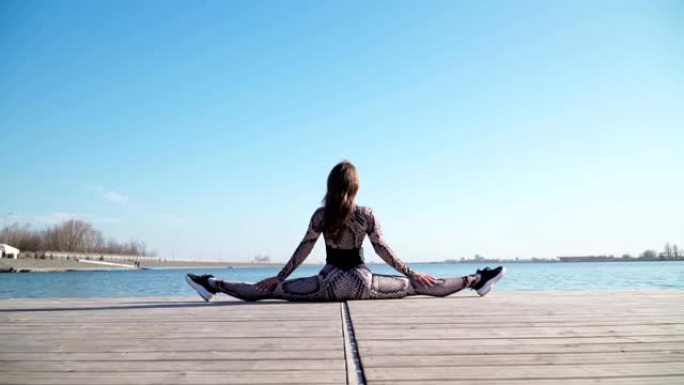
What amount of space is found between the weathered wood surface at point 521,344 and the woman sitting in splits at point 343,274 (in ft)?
2.17

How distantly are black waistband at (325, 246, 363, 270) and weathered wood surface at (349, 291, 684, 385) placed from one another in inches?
27.6

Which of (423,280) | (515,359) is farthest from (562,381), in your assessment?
(423,280)

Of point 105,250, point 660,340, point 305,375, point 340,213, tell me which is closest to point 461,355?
point 305,375

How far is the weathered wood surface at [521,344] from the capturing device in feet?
5.14

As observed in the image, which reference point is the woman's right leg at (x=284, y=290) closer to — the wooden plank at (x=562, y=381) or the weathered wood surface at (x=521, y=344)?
the weathered wood surface at (x=521, y=344)

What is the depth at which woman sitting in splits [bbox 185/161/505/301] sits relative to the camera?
408 cm

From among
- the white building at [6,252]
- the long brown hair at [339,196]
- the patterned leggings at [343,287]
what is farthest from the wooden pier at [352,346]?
the white building at [6,252]

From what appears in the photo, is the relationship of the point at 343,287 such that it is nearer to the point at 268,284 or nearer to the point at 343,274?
the point at 343,274

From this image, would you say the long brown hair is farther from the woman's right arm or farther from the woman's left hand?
the woman's left hand

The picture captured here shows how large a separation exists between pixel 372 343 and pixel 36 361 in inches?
56.9

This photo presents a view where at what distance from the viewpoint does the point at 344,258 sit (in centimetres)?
418

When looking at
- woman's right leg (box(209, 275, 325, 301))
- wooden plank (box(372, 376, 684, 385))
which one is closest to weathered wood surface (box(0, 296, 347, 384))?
wooden plank (box(372, 376, 684, 385))

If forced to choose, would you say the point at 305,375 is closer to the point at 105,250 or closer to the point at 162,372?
the point at 162,372

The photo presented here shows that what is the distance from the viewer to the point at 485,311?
10.7 feet
